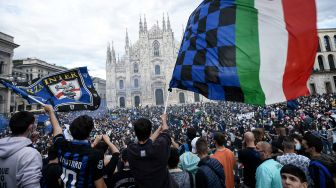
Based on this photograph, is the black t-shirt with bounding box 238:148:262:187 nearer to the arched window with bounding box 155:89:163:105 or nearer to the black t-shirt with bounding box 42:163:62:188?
the black t-shirt with bounding box 42:163:62:188

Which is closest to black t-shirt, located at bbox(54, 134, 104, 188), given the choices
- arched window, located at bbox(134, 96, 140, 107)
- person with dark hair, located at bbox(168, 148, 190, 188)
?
person with dark hair, located at bbox(168, 148, 190, 188)

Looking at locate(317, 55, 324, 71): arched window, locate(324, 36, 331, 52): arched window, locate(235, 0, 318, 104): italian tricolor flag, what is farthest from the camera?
locate(324, 36, 331, 52): arched window

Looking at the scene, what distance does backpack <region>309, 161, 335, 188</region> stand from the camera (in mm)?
2425

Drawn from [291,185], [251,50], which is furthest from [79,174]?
[251,50]

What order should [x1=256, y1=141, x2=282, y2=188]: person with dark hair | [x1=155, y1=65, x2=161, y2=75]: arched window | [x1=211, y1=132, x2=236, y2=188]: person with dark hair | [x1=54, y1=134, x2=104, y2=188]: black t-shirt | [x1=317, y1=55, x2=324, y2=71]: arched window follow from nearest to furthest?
1. [x1=54, y1=134, x2=104, y2=188]: black t-shirt
2. [x1=256, y1=141, x2=282, y2=188]: person with dark hair
3. [x1=211, y1=132, x2=236, y2=188]: person with dark hair
4. [x1=317, y1=55, x2=324, y2=71]: arched window
5. [x1=155, y1=65, x2=161, y2=75]: arched window

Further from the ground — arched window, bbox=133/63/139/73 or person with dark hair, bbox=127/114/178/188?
arched window, bbox=133/63/139/73

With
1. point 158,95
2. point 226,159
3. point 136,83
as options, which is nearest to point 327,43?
point 158,95

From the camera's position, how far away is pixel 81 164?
2.15m

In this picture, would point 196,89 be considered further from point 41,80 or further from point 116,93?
point 116,93

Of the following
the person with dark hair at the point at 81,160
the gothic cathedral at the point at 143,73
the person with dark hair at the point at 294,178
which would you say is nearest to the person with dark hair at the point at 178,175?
the person with dark hair at the point at 81,160

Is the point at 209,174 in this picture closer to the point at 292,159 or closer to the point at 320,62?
the point at 292,159

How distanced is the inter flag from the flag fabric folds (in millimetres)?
2094

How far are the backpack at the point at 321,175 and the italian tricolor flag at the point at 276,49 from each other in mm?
883

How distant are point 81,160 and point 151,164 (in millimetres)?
675
